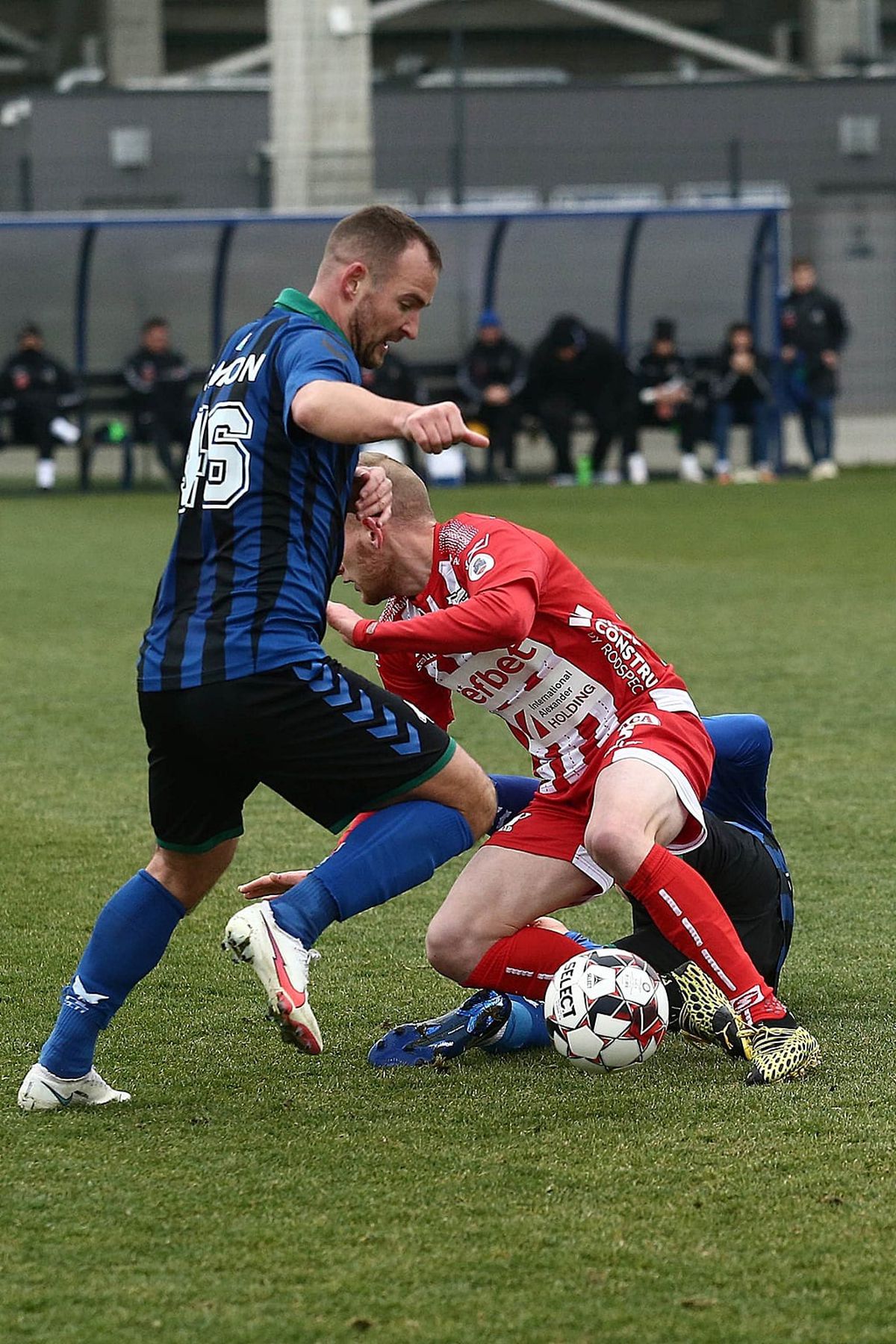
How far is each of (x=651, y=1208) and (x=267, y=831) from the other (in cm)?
338

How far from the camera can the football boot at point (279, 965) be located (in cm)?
324

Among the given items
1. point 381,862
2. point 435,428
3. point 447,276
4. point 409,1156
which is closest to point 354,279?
point 435,428

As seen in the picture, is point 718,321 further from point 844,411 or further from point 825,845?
point 825,845

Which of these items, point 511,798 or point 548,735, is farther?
point 511,798

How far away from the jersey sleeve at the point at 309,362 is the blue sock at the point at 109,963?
935 mm

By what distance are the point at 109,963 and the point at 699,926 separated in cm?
114

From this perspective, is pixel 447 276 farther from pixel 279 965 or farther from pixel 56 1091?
pixel 279 965

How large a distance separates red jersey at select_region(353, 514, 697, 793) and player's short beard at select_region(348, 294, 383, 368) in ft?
1.84

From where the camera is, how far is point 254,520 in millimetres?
3385

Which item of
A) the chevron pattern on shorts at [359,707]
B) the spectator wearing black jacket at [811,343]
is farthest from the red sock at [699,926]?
the spectator wearing black jacket at [811,343]

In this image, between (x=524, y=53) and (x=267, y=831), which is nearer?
(x=267, y=831)

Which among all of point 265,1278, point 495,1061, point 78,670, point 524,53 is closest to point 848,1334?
point 265,1278

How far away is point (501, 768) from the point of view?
710 centimetres

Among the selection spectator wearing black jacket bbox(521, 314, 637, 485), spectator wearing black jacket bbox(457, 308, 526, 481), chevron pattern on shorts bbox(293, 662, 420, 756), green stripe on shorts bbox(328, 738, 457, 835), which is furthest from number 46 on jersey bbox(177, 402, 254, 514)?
spectator wearing black jacket bbox(521, 314, 637, 485)
